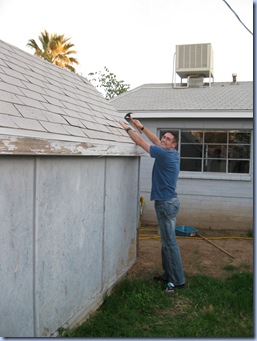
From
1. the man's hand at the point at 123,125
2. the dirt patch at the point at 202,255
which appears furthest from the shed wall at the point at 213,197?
the man's hand at the point at 123,125

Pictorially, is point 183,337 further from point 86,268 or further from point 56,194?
point 56,194

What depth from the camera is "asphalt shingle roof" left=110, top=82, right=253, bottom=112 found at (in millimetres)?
10672

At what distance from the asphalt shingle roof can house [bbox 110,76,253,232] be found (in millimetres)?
32

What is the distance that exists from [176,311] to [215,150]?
6.69 meters

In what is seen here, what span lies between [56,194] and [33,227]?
1.53 feet

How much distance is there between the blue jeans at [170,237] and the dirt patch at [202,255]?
0.65 meters

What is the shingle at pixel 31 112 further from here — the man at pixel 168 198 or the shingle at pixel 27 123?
the man at pixel 168 198

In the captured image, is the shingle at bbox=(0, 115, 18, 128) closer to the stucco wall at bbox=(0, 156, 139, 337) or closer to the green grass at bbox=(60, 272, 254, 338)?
the stucco wall at bbox=(0, 156, 139, 337)

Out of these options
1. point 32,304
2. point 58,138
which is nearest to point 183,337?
point 32,304

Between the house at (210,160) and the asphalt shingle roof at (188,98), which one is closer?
the house at (210,160)

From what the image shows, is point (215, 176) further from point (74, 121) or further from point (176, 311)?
point (74, 121)

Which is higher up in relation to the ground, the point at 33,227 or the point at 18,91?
the point at 18,91

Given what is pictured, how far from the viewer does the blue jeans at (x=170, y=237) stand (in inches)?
211

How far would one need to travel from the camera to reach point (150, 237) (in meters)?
8.98
